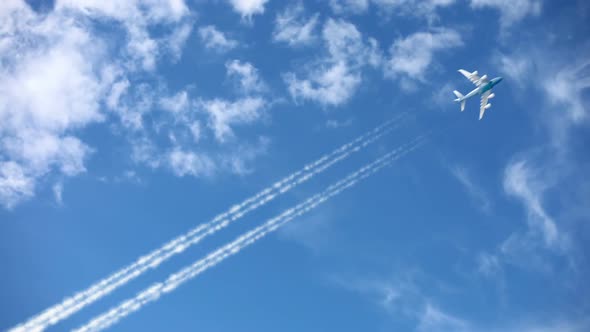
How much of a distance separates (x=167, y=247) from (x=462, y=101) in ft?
235

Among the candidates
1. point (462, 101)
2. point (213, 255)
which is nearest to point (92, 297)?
point (213, 255)

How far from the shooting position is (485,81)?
86.4 m

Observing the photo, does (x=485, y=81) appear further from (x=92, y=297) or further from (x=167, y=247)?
(x=92, y=297)

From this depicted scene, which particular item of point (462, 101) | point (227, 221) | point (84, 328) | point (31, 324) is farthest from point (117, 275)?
point (462, 101)

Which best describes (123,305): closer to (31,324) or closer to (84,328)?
(84,328)

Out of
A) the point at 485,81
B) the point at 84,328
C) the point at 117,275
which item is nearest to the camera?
the point at 84,328

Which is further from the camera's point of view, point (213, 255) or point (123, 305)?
point (213, 255)

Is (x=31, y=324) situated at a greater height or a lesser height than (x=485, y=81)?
lesser

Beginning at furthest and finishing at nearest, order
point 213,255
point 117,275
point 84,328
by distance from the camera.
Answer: point 213,255 < point 117,275 < point 84,328

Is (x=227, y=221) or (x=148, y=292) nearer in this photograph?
(x=148, y=292)

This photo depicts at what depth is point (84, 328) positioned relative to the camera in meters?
55.9

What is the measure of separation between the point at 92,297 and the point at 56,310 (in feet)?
16.7

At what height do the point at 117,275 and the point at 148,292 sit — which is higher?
the point at 117,275

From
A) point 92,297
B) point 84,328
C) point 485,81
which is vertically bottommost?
point 84,328
